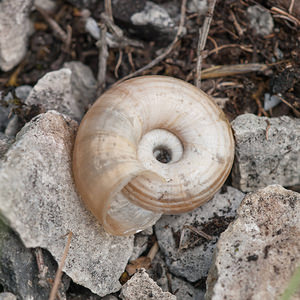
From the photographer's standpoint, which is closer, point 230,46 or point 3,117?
point 3,117

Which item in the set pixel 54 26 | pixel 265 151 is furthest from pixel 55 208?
pixel 54 26

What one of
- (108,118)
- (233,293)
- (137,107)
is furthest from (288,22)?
(233,293)

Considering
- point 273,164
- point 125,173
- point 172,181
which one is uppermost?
point 125,173

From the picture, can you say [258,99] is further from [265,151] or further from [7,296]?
[7,296]

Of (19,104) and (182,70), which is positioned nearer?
(19,104)

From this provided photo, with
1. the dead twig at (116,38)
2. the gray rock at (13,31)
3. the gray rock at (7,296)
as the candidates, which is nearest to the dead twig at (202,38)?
the dead twig at (116,38)

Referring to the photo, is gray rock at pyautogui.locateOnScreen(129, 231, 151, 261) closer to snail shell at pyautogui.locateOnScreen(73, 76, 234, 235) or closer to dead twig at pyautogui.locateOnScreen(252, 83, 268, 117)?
snail shell at pyautogui.locateOnScreen(73, 76, 234, 235)

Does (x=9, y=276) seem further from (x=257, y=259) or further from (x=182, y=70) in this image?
(x=182, y=70)
